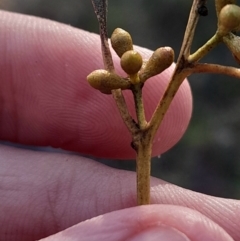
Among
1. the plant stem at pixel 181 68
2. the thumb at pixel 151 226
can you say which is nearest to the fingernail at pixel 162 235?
the thumb at pixel 151 226

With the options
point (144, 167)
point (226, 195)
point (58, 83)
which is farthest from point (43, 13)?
point (144, 167)

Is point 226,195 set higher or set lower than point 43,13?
lower

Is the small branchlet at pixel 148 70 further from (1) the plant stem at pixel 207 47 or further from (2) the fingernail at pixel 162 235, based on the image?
(2) the fingernail at pixel 162 235

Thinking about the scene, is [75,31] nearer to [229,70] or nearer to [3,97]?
[3,97]

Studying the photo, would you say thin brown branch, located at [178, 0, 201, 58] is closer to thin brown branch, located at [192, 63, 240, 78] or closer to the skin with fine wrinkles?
thin brown branch, located at [192, 63, 240, 78]

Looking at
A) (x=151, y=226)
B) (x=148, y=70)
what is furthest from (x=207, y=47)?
(x=151, y=226)
